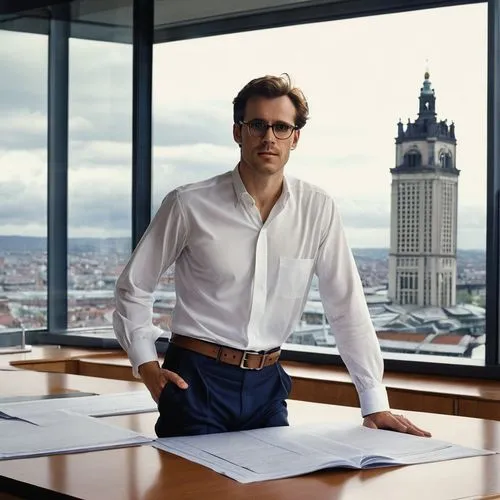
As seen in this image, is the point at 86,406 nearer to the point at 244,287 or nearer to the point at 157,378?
the point at 157,378

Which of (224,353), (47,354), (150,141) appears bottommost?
(47,354)

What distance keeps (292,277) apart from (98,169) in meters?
3.59

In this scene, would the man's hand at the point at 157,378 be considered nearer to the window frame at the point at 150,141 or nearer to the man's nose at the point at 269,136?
the man's nose at the point at 269,136

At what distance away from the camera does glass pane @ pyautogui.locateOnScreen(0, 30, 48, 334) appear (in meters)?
6.02

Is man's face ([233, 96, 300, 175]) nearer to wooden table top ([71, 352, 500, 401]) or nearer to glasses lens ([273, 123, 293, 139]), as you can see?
glasses lens ([273, 123, 293, 139])

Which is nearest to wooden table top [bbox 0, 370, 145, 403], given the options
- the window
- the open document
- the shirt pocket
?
the open document

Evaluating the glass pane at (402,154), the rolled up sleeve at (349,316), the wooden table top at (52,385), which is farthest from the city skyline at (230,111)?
the rolled up sleeve at (349,316)

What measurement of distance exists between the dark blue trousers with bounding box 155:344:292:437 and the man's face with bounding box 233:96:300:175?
476mm

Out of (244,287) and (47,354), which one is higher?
(244,287)

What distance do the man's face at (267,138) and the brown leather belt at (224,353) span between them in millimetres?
426

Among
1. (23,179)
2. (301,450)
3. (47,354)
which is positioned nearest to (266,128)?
(301,450)

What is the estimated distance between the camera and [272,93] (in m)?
2.48

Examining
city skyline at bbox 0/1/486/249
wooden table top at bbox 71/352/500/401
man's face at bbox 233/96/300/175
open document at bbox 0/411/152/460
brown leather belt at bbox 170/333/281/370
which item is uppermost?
city skyline at bbox 0/1/486/249

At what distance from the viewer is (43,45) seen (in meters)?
6.05
